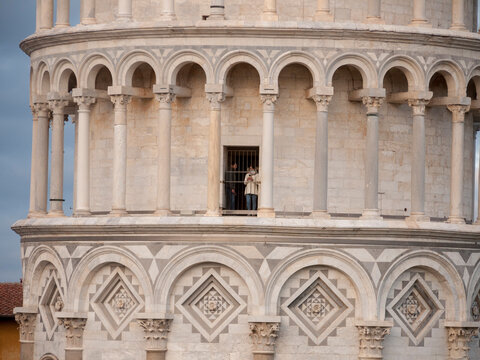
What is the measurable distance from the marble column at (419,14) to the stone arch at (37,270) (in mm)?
10807

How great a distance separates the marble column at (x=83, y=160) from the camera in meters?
45.7

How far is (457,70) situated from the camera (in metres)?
45.5

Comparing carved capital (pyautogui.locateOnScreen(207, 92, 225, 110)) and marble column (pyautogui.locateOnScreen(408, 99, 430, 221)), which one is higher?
carved capital (pyautogui.locateOnScreen(207, 92, 225, 110))

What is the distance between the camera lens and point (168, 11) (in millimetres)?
44625

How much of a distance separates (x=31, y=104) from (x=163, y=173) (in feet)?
18.3

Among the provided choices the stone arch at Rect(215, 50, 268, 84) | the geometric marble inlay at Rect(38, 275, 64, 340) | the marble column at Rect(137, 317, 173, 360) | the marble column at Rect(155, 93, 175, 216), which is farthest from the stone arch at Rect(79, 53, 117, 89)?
the marble column at Rect(137, 317, 173, 360)

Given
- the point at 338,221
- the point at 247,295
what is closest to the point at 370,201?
the point at 338,221

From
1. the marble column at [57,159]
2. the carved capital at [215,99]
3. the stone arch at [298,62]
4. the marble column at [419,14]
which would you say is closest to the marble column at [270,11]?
the stone arch at [298,62]

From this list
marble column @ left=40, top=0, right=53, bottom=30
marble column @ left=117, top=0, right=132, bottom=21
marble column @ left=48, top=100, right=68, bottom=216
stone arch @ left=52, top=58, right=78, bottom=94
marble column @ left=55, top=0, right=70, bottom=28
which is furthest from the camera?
marble column @ left=40, top=0, right=53, bottom=30

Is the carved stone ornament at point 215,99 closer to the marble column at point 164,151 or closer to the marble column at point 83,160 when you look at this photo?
the marble column at point 164,151

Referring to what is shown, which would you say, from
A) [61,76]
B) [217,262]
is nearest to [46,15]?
[61,76]

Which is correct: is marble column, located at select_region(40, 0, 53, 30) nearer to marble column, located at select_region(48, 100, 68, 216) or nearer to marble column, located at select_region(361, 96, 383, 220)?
marble column, located at select_region(48, 100, 68, 216)

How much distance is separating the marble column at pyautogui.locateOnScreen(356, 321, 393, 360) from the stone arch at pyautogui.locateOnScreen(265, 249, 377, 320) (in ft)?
0.76

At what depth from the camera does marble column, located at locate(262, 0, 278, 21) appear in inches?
1738
